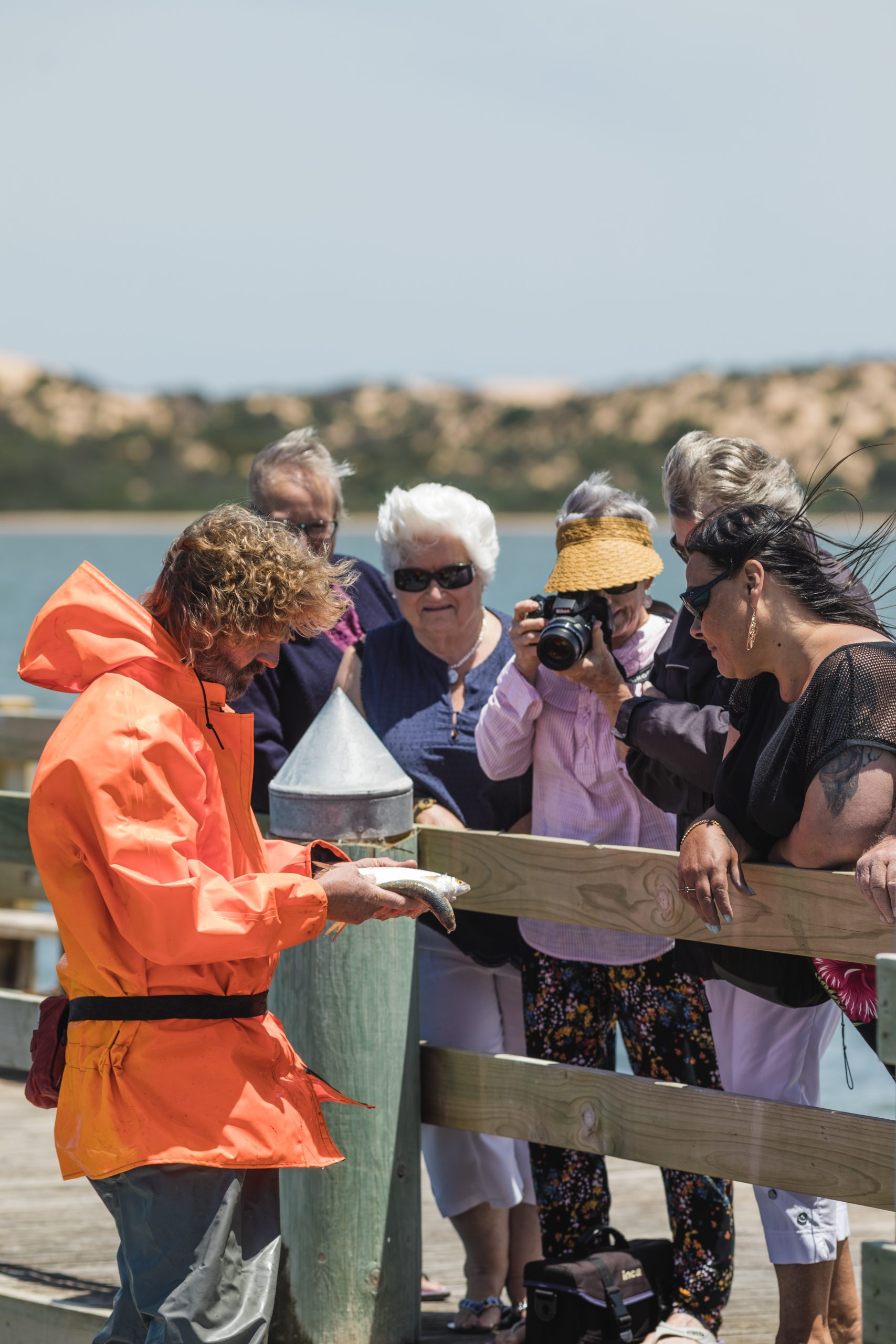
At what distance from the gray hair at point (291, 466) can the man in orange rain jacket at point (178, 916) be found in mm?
1597

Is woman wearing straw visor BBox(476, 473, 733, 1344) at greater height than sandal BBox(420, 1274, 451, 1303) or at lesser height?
greater

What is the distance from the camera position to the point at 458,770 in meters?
3.41

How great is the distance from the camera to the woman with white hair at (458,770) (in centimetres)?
341

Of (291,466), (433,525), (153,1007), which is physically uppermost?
(291,466)

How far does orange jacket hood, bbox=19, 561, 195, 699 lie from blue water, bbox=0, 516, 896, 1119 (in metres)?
0.91

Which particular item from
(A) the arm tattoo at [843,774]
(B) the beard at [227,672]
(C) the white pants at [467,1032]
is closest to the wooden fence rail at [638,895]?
(A) the arm tattoo at [843,774]

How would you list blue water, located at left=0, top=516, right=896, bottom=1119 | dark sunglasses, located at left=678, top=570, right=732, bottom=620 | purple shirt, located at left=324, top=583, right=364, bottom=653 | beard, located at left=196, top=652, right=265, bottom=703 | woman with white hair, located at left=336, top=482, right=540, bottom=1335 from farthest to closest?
blue water, located at left=0, top=516, right=896, bottom=1119, purple shirt, located at left=324, top=583, right=364, bottom=653, woman with white hair, located at left=336, top=482, right=540, bottom=1335, dark sunglasses, located at left=678, top=570, right=732, bottom=620, beard, located at left=196, top=652, right=265, bottom=703

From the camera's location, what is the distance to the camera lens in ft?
9.82

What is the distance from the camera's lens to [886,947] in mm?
2385

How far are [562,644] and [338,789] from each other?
52cm

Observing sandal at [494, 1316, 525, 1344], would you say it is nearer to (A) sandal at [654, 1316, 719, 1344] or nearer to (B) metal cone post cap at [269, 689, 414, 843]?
(A) sandal at [654, 1316, 719, 1344]

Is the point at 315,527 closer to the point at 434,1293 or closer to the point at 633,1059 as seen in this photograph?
the point at 633,1059

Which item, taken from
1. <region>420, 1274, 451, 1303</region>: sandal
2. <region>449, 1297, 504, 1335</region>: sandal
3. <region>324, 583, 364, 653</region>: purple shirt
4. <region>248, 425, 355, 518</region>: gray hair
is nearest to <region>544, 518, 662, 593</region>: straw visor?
<region>324, 583, 364, 653</region>: purple shirt

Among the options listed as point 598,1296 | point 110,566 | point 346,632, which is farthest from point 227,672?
point 110,566
